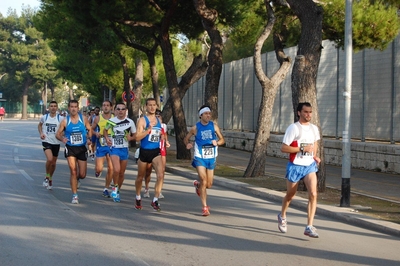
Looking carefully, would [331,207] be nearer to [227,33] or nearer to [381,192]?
[381,192]

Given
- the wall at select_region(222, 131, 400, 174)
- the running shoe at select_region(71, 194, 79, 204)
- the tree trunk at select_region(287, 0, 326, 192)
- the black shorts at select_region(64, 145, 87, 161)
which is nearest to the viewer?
the running shoe at select_region(71, 194, 79, 204)

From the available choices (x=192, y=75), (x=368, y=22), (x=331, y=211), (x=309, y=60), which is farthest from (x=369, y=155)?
(x=331, y=211)

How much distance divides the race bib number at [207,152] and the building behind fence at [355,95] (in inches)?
367

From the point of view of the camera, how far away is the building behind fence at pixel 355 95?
1888 cm

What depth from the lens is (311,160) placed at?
9164 millimetres

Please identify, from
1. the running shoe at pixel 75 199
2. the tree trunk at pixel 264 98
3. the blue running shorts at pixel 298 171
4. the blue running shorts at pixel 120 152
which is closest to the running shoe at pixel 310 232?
the blue running shorts at pixel 298 171

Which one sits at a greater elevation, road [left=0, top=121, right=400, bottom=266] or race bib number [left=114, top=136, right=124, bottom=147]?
race bib number [left=114, top=136, right=124, bottom=147]

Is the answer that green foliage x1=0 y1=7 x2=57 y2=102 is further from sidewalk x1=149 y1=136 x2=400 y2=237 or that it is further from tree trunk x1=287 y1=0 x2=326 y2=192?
tree trunk x1=287 y1=0 x2=326 y2=192

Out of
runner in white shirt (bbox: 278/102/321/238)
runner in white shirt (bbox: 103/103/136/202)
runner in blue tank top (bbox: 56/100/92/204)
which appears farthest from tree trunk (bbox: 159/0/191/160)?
runner in white shirt (bbox: 278/102/321/238)

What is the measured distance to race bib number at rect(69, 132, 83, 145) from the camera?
40.8 feet

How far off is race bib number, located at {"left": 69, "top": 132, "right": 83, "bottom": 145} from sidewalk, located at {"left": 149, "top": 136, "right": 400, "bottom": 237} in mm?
4069

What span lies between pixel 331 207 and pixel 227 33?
592 inches

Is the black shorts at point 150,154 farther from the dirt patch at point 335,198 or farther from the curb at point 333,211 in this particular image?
the dirt patch at point 335,198

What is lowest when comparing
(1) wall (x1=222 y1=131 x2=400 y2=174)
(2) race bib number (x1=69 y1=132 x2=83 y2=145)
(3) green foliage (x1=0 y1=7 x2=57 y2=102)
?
(1) wall (x1=222 y1=131 x2=400 y2=174)
